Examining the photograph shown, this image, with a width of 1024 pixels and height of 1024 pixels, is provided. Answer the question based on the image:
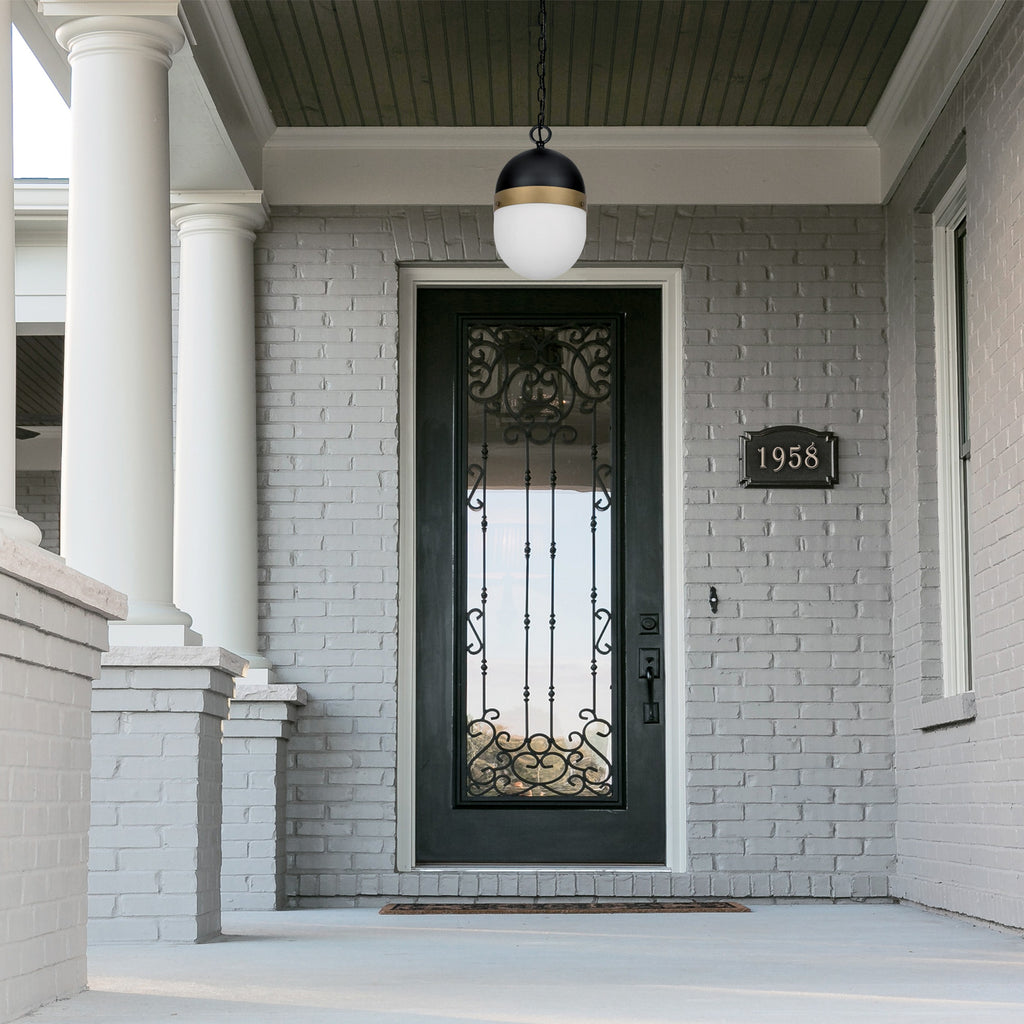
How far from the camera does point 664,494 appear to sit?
19.2 ft

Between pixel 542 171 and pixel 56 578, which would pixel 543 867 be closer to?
pixel 542 171

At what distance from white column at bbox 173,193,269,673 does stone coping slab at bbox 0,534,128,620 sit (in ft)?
8.03

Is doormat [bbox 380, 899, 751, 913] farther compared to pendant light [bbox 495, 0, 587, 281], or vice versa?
doormat [bbox 380, 899, 751, 913]

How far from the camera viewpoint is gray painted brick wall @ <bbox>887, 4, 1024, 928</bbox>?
4281 mm

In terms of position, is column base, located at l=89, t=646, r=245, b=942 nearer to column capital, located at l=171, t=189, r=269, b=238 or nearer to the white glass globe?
the white glass globe

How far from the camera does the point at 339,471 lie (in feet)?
19.0

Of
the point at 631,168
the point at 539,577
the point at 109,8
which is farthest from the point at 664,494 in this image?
the point at 109,8

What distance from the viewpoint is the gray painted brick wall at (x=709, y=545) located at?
557cm

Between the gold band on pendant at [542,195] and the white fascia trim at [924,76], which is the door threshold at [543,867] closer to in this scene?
the gold band on pendant at [542,195]

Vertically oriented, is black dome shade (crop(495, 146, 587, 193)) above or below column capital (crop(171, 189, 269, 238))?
below

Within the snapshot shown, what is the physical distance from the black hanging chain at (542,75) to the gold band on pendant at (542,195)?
0.48 ft

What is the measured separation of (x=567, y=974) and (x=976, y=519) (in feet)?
7.57

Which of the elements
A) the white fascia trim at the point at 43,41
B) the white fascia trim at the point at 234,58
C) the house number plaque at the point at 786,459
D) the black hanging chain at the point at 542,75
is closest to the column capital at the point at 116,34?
the white fascia trim at the point at 43,41

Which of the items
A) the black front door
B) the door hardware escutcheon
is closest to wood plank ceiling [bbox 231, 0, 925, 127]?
the black front door
